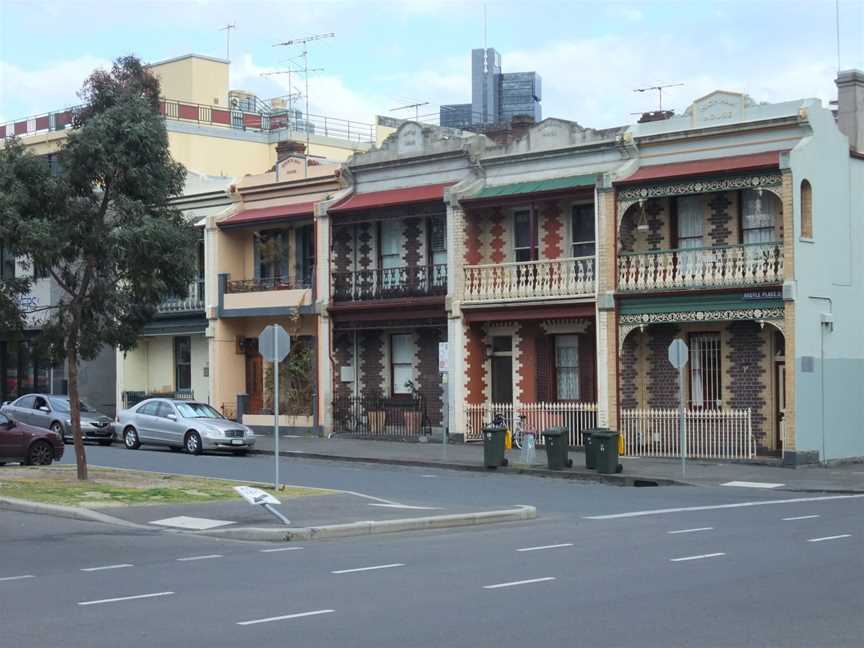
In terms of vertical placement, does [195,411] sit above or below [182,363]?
below

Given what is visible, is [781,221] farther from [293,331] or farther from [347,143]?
[347,143]

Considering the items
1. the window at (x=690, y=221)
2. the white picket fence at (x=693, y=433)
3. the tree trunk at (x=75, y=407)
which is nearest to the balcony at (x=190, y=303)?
the white picket fence at (x=693, y=433)

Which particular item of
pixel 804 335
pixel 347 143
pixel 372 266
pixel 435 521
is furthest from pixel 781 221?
pixel 347 143

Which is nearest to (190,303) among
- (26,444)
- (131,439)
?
(131,439)

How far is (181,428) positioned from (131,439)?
2256 mm

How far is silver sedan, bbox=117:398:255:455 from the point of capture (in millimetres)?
33562

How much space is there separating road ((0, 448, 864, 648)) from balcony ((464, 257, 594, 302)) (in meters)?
13.1

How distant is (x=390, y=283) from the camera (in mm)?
38125

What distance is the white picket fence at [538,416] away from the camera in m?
33.5

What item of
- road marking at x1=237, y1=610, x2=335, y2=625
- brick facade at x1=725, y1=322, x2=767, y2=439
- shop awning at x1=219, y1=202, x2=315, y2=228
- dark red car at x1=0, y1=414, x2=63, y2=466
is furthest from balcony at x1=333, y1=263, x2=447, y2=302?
road marking at x1=237, y1=610, x2=335, y2=625

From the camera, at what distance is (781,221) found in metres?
30.9

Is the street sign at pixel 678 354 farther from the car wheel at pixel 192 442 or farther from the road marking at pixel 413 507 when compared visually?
the car wheel at pixel 192 442

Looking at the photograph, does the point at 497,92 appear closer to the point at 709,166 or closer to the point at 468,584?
the point at 709,166

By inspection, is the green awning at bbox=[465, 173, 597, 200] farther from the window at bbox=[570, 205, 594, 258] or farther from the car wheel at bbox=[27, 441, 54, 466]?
the car wheel at bbox=[27, 441, 54, 466]
